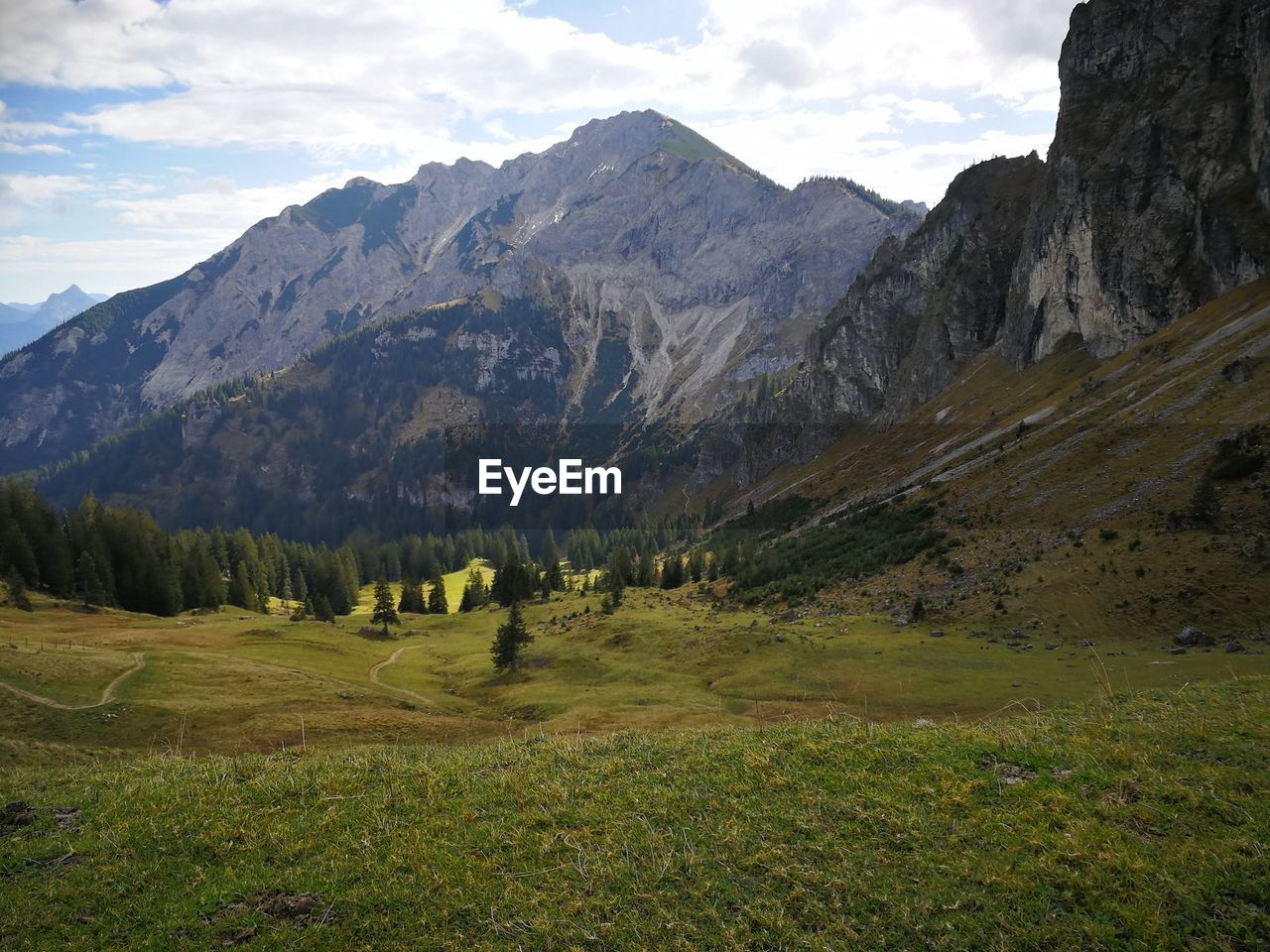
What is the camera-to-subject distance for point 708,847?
42.5 ft

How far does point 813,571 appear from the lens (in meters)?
89.9

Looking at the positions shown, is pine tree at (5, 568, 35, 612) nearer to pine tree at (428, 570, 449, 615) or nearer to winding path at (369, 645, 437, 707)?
winding path at (369, 645, 437, 707)

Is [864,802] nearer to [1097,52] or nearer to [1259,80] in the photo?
[1259,80]

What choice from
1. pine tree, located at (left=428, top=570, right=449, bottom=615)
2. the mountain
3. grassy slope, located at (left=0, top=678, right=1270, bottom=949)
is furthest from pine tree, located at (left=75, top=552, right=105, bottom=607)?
the mountain

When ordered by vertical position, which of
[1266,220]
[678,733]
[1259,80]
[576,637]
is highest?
[1259,80]

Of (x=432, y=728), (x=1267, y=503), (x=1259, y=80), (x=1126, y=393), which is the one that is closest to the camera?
(x=432, y=728)

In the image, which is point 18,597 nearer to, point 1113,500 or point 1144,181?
point 1113,500

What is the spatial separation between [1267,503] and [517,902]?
62.9 meters

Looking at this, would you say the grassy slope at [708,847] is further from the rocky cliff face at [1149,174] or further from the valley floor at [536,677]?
the rocky cliff face at [1149,174]

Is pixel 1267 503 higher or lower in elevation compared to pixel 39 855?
higher

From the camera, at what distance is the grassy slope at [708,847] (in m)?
10.5

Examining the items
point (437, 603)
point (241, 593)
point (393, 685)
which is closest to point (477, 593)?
point (437, 603)

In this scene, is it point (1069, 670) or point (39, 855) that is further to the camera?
point (1069, 670)

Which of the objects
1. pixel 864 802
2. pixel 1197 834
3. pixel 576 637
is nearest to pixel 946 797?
pixel 864 802
